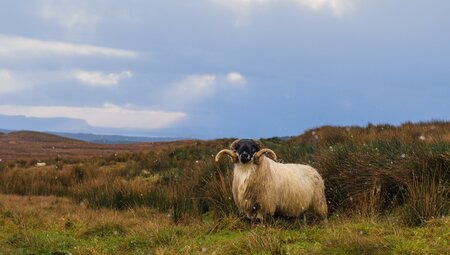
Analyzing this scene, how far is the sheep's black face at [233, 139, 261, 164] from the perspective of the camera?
10.1m

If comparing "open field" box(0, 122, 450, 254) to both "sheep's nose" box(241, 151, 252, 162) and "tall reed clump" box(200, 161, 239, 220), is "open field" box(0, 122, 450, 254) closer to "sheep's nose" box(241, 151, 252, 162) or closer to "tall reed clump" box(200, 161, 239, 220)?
"tall reed clump" box(200, 161, 239, 220)

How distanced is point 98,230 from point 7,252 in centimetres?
239

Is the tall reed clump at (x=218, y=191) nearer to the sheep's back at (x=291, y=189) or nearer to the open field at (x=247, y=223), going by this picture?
the open field at (x=247, y=223)

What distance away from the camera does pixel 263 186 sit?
33.8 feet

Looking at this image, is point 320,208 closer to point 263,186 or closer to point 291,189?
point 291,189

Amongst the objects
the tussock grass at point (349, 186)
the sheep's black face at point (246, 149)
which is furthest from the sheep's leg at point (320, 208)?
the sheep's black face at point (246, 149)

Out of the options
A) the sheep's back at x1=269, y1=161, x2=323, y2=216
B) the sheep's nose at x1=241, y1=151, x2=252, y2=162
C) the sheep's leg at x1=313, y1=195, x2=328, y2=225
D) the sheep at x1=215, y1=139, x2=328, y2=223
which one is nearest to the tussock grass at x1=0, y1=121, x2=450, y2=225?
the sheep's leg at x1=313, y1=195, x2=328, y2=225

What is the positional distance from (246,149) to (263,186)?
756mm

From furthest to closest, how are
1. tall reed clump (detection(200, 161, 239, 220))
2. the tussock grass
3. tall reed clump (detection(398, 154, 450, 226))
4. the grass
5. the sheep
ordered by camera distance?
1. tall reed clump (detection(200, 161, 239, 220))
2. the tussock grass
3. the sheep
4. tall reed clump (detection(398, 154, 450, 226))
5. the grass

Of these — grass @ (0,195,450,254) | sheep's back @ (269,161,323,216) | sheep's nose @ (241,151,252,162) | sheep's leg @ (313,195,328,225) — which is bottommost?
grass @ (0,195,450,254)

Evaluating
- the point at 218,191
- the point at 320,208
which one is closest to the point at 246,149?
the point at 320,208

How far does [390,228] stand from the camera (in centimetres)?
908

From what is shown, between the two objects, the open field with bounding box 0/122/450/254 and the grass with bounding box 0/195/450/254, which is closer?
the grass with bounding box 0/195/450/254

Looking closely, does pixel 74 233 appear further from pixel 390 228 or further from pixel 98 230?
pixel 390 228
